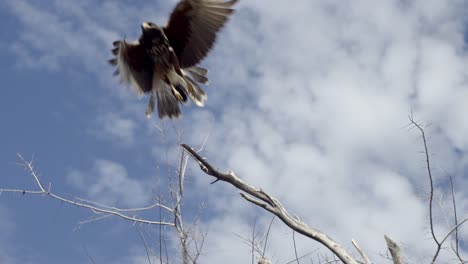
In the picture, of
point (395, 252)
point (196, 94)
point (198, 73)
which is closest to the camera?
point (395, 252)

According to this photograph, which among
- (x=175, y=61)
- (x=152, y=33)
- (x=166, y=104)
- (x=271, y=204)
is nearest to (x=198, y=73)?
(x=175, y=61)

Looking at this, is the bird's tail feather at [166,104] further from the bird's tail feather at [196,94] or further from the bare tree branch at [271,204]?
the bare tree branch at [271,204]

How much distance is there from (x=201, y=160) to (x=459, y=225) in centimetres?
228

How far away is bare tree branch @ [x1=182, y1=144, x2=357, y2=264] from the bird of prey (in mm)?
1615

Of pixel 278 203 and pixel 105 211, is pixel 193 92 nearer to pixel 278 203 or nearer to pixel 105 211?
pixel 105 211

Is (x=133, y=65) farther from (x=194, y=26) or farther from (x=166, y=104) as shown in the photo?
(x=194, y=26)

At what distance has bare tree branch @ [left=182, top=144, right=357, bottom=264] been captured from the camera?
4.89 meters

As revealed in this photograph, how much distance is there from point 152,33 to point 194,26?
454 millimetres

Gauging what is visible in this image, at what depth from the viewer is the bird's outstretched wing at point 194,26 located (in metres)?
6.52

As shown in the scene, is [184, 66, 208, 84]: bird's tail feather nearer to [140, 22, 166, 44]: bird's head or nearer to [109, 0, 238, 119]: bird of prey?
[109, 0, 238, 119]: bird of prey

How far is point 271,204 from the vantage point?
16.7ft

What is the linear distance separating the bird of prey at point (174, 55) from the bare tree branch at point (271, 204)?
1.61 m

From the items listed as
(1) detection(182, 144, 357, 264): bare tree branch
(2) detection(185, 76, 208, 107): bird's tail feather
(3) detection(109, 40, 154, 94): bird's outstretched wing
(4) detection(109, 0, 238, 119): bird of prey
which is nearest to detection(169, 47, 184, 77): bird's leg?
(4) detection(109, 0, 238, 119): bird of prey

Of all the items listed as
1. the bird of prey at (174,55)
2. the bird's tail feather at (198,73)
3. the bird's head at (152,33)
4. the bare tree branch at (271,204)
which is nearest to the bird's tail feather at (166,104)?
the bird of prey at (174,55)
